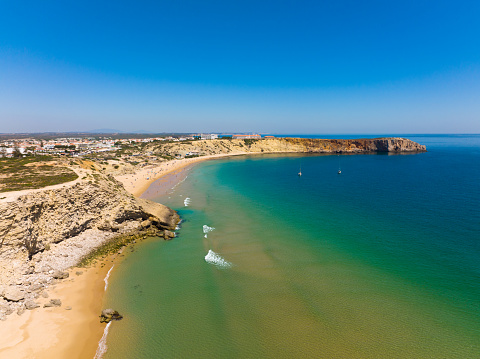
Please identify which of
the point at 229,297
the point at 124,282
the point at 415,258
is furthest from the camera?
the point at 415,258

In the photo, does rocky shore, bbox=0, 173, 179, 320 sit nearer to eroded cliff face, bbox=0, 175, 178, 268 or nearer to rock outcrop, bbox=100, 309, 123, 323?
eroded cliff face, bbox=0, 175, 178, 268

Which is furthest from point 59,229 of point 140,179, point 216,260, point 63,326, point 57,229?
point 140,179

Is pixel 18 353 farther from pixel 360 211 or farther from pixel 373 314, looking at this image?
pixel 360 211

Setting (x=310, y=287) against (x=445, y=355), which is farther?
(x=310, y=287)

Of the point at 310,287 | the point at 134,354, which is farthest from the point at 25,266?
the point at 310,287

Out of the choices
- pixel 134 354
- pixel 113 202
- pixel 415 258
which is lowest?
pixel 134 354

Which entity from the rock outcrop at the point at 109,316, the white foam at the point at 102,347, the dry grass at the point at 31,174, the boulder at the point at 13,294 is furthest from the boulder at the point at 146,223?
the white foam at the point at 102,347

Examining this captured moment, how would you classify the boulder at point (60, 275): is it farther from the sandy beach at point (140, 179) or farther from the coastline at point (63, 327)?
the sandy beach at point (140, 179)
